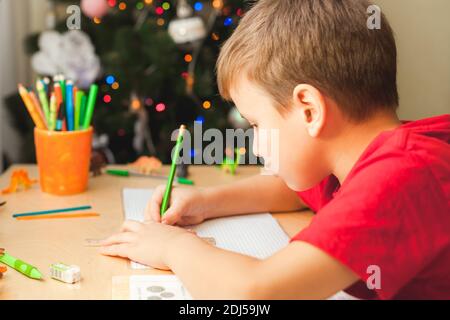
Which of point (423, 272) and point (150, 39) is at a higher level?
point (150, 39)

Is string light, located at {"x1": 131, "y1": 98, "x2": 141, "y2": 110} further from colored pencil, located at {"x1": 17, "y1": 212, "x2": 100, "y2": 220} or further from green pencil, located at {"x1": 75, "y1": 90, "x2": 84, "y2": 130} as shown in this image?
colored pencil, located at {"x1": 17, "y1": 212, "x2": 100, "y2": 220}

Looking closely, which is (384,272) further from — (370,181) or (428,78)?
(428,78)

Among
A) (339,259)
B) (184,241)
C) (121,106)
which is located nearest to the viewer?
(339,259)

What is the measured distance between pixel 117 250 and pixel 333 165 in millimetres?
274

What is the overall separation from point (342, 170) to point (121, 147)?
1189 mm

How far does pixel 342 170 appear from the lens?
743 millimetres

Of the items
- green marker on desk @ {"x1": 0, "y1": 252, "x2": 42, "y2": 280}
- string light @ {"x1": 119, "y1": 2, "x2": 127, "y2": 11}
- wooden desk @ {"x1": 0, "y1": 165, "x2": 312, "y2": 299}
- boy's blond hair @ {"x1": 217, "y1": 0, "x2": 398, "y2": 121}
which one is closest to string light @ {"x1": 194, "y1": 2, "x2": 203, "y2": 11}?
string light @ {"x1": 119, "y1": 2, "x2": 127, "y2": 11}

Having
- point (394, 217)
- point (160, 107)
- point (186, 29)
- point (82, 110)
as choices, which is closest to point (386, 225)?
point (394, 217)

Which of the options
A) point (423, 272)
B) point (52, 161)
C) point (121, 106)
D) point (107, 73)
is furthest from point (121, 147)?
point (423, 272)

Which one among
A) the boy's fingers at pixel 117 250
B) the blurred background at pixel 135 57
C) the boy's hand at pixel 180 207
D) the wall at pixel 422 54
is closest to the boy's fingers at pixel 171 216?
the boy's hand at pixel 180 207

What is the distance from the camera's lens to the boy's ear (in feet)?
2.23

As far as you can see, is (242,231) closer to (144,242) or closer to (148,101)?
(144,242)

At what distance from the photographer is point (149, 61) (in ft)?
5.64

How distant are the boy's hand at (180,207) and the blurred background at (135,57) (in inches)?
30.4
